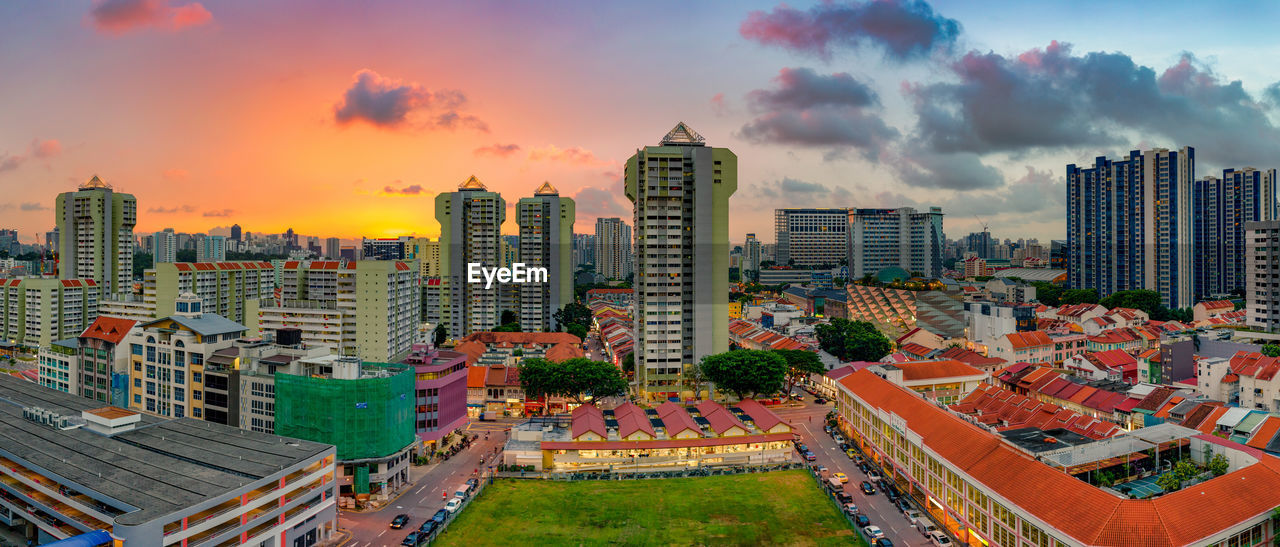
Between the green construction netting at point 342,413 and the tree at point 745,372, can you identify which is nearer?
the green construction netting at point 342,413

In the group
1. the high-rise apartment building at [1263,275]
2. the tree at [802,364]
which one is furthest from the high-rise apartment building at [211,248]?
the high-rise apartment building at [1263,275]

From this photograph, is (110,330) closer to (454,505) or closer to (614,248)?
(454,505)

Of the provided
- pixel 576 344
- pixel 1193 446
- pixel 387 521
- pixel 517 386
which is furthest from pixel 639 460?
pixel 576 344

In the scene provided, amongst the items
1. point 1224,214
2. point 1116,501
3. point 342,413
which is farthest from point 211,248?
point 1224,214

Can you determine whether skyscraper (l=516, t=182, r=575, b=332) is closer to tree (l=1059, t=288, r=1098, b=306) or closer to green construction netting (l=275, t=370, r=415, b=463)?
green construction netting (l=275, t=370, r=415, b=463)

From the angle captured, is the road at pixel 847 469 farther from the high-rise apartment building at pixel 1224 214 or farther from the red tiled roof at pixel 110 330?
the high-rise apartment building at pixel 1224 214

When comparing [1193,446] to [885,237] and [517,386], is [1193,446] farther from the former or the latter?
[885,237]

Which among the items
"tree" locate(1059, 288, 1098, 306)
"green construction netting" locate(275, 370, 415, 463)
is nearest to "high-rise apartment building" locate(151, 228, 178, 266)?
"green construction netting" locate(275, 370, 415, 463)
